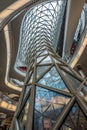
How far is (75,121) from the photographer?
470 cm

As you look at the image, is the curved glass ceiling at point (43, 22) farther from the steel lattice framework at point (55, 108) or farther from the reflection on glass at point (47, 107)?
the reflection on glass at point (47, 107)

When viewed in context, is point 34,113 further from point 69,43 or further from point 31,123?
point 69,43

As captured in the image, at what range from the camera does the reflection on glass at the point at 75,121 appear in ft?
14.7

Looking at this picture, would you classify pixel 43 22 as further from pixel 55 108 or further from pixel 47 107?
pixel 55 108

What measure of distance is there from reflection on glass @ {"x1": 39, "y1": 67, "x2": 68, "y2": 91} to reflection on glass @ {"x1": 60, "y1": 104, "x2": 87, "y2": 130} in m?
1.09

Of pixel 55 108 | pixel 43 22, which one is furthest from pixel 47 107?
pixel 43 22

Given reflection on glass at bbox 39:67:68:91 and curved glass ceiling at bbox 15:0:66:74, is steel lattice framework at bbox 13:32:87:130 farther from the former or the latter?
curved glass ceiling at bbox 15:0:66:74

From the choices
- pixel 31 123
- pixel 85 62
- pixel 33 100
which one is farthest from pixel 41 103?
pixel 85 62

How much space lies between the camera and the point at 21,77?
121 feet

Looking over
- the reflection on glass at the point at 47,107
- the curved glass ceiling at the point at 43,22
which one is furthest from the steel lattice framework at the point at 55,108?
the curved glass ceiling at the point at 43,22

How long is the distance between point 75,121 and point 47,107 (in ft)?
3.85

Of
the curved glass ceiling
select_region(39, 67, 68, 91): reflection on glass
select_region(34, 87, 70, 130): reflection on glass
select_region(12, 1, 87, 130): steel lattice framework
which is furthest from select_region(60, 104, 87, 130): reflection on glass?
the curved glass ceiling

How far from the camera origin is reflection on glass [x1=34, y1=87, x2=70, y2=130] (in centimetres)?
490

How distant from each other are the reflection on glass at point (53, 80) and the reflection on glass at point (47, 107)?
342mm
